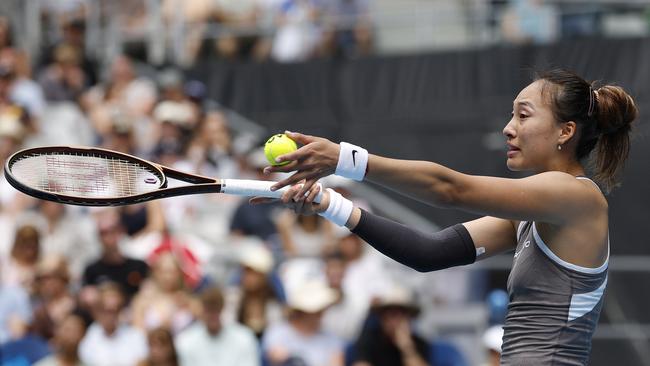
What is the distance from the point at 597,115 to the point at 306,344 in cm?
429

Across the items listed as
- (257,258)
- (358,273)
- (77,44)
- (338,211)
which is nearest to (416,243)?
(338,211)

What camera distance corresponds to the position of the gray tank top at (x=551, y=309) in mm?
4109

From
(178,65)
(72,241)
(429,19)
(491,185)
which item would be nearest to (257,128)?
(178,65)

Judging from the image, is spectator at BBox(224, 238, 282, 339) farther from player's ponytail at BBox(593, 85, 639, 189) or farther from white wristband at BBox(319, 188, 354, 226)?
player's ponytail at BBox(593, 85, 639, 189)

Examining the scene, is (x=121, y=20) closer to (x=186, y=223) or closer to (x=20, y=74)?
(x=20, y=74)

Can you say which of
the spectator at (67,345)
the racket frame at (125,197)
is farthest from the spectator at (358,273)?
the racket frame at (125,197)

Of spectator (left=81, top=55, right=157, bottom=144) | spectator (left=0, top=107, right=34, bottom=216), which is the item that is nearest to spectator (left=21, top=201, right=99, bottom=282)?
spectator (left=0, top=107, right=34, bottom=216)

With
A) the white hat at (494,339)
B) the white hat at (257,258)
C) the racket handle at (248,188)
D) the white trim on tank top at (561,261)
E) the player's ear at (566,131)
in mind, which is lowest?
the white hat at (257,258)

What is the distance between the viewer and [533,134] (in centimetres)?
419

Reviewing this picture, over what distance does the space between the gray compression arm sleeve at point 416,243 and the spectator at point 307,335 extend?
11.9 ft

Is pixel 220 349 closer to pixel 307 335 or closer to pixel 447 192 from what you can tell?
pixel 307 335

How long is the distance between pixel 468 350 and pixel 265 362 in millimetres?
1592

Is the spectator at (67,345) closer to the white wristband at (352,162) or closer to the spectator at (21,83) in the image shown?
the spectator at (21,83)

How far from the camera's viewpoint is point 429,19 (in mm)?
12922
